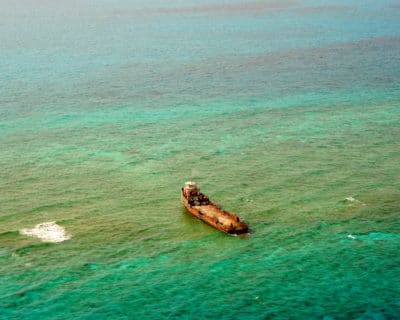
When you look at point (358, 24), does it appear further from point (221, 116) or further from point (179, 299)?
point (179, 299)

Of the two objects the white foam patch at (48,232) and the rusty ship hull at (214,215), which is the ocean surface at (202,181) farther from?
the rusty ship hull at (214,215)

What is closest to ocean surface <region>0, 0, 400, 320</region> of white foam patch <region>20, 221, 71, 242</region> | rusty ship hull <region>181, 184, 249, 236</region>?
white foam patch <region>20, 221, 71, 242</region>

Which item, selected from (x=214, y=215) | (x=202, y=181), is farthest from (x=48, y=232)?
(x=202, y=181)

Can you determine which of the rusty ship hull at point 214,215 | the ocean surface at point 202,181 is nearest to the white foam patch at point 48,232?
the ocean surface at point 202,181

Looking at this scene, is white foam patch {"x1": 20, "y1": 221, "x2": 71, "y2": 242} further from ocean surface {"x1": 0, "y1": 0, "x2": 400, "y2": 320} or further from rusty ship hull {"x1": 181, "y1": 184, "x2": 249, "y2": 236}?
rusty ship hull {"x1": 181, "y1": 184, "x2": 249, "y2": 236}

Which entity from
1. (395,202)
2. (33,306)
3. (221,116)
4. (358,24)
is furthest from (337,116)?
(358,24)

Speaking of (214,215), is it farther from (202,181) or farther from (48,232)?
(48,232)
